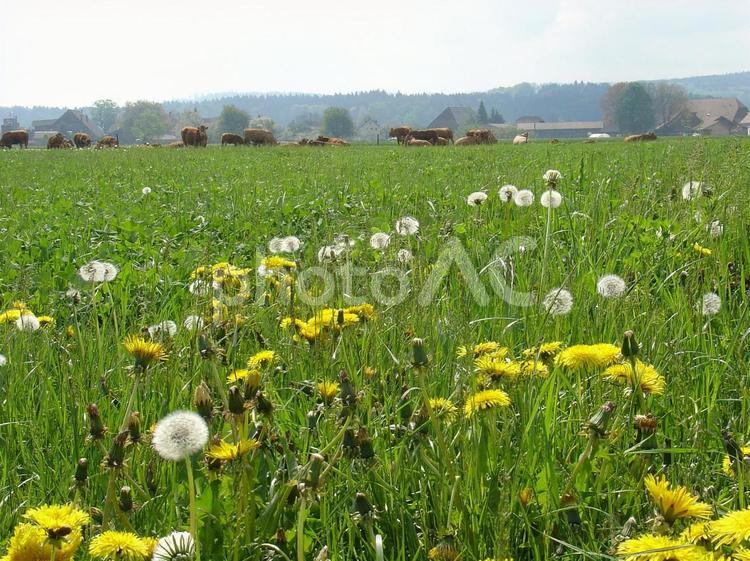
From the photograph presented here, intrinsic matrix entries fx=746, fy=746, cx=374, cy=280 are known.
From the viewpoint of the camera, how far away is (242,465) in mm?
1275

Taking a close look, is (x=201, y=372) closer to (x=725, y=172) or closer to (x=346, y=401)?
(x=346, y=401)

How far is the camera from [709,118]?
136625 mm

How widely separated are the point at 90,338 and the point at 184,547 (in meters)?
1.49

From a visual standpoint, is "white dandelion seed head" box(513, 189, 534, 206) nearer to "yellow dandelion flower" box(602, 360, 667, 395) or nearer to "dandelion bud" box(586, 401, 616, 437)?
"yellow dandelion flower" box(602, 360, 667, 395)

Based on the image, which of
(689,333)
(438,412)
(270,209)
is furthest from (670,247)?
(270,209)

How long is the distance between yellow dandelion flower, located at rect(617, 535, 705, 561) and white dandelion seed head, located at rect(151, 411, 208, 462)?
66 cm

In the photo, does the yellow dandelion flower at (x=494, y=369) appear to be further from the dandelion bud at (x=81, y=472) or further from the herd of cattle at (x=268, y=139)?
the herd of cattle at (x=268, y=139)

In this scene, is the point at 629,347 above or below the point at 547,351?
above

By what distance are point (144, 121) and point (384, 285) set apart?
544 ft

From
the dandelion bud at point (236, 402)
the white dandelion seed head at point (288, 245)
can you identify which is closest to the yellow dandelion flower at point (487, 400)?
the dandelion bud at point (236, 402)

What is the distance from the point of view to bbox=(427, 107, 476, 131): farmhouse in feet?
549

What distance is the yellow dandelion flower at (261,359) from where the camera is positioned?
186 centimetres

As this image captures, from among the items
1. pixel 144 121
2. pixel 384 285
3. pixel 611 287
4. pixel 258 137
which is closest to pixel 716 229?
pixel 611 287

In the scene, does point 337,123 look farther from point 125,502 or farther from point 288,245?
point 125,502
